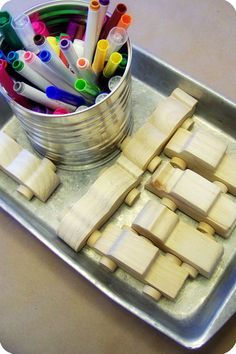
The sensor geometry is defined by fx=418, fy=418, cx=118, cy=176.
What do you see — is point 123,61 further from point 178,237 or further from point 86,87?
point 178,237

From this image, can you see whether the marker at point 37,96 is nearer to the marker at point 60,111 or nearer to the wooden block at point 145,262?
the marker at point 60,111

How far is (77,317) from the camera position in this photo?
1.80 feet

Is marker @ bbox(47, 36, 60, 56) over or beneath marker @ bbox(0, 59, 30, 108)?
over

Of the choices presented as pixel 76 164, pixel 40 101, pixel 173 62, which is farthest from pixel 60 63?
pixel 173 62

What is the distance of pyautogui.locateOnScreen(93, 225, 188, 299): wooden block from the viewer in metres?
0.50

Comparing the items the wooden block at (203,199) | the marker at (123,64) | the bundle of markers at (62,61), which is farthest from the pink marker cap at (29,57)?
the wooden block at (203,199)

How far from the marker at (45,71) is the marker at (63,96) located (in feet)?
0.04

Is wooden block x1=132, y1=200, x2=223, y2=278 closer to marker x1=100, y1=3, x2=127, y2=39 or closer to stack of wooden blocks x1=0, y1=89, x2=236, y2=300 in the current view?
stack of wooden blocks x1=0, y1=89, x2=236, y2=300

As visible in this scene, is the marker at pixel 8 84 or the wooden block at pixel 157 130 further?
the wooden block at pixel 157 130

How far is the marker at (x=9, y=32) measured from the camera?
0.46m

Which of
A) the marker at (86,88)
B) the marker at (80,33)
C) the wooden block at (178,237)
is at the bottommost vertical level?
the wooden block at (178,237)

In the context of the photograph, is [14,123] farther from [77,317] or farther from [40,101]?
[77,317]

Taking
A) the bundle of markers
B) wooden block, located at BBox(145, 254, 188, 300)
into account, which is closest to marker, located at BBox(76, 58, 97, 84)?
the bundle of markers

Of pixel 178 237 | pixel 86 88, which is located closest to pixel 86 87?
pixel 86 88
